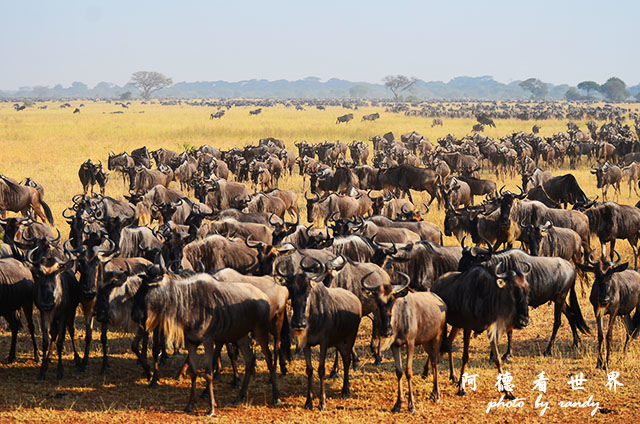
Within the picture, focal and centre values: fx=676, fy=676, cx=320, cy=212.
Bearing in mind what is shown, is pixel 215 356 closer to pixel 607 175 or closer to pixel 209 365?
pixel 209 365

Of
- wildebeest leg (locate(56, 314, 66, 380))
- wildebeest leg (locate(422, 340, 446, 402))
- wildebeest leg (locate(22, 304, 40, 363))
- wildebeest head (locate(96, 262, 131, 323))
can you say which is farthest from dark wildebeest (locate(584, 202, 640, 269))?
wildebeest leg (locate(22, 304, 40, 363))

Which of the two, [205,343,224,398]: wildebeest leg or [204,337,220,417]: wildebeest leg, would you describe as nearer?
[204,337,220,417]: wildebeest leg

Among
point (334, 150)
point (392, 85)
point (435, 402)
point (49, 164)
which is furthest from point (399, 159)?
point (392, 85)

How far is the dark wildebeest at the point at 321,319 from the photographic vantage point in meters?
7.77

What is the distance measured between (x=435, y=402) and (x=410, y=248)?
2875 mm

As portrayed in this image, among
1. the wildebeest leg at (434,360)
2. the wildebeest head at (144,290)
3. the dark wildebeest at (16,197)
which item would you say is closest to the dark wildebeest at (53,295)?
the wildebeest head at (144,290)

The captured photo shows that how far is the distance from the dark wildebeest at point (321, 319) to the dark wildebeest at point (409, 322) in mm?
576

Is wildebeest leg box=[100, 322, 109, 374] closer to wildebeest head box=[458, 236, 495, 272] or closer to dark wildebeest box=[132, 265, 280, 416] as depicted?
dark wildebeest box=[132, 265, 280, 416]

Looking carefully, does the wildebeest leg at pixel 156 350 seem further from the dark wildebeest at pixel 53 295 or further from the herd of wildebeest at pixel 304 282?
the dark wildebeest at pixel 53 295

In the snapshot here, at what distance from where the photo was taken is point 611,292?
919 cm

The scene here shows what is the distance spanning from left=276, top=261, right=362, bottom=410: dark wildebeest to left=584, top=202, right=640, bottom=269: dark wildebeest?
825 cm

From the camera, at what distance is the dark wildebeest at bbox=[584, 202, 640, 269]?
14.5 meters

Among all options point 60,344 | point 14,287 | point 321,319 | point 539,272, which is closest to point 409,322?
point 321,319

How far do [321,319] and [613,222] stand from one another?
903 cm
